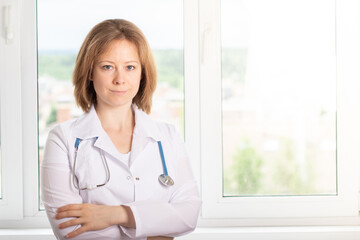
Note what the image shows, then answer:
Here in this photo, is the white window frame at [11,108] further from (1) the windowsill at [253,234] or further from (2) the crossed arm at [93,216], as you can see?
(2) the crossed arm at [93,216]

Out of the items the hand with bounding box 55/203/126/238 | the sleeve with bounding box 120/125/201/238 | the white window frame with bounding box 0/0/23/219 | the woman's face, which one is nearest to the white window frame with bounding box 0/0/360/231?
the white window frame with bounding box 0/0/23/219

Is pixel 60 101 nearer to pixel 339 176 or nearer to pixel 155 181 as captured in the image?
pixel 155 181

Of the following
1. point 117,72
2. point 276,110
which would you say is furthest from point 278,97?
point 117,72

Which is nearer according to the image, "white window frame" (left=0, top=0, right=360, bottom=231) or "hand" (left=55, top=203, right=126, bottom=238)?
"hand" (left=55, top=203, right=126, bottom=238)

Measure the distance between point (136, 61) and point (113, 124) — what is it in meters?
0.23

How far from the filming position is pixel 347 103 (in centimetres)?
214

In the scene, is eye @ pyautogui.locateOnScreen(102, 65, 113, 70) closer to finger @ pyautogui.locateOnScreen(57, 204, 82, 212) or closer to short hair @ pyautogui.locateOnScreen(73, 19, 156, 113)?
short hair @ pyautogui.locateOnScreen(73, 19, 156, 113)

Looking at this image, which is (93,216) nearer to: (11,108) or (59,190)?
(59,190)

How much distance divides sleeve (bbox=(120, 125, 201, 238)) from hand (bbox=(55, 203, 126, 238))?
0.18ft

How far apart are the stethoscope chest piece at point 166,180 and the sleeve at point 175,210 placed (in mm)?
44

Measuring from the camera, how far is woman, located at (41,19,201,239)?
1.43 meters

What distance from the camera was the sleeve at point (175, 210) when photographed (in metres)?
1.44

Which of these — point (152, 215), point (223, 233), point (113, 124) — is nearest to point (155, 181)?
point (152, 215)

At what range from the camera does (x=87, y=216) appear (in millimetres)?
1415
